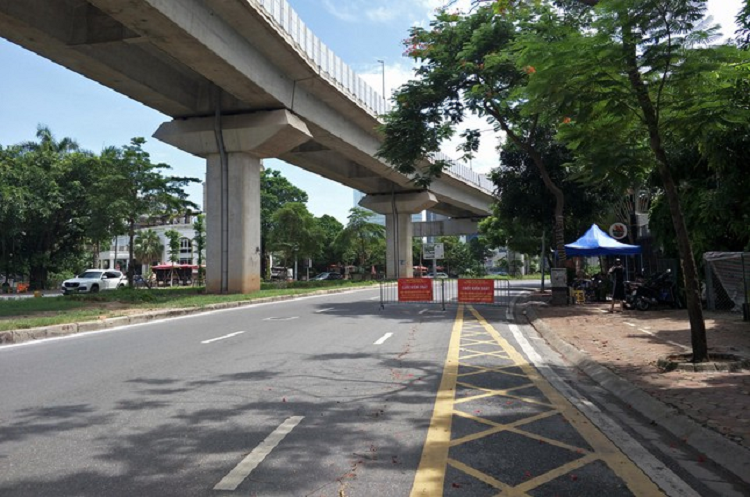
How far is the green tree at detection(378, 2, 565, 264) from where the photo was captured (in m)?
17.5

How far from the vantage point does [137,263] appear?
81.2 meters

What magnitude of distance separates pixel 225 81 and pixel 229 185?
19.6 ft

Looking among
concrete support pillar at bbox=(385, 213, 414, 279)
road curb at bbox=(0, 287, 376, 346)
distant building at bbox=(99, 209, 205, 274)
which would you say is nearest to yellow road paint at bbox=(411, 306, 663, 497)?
road curb at bbox=(0, 287, 376, 346)

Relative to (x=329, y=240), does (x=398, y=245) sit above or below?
below

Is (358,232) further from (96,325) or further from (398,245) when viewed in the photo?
(96,325)

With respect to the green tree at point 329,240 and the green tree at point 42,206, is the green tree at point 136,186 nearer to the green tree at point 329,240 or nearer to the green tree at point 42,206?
the green tree at point 42,206

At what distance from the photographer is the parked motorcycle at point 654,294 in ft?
53.1

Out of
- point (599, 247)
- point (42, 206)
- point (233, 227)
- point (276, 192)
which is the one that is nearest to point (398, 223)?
point (276, 192)

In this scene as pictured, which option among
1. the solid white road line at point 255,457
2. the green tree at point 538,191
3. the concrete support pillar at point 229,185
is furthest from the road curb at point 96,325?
the green tree at point 538,191

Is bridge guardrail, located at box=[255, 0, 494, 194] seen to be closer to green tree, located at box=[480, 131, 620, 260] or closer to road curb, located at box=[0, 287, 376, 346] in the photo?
green tree, located at box=[480, 131, 620, 260]

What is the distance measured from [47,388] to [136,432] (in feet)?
8.37

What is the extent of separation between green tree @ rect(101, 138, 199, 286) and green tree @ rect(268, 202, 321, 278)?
49.8ft

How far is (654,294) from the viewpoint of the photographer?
1627 centimetres

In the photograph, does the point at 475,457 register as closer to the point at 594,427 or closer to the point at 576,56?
the point at 594,427
